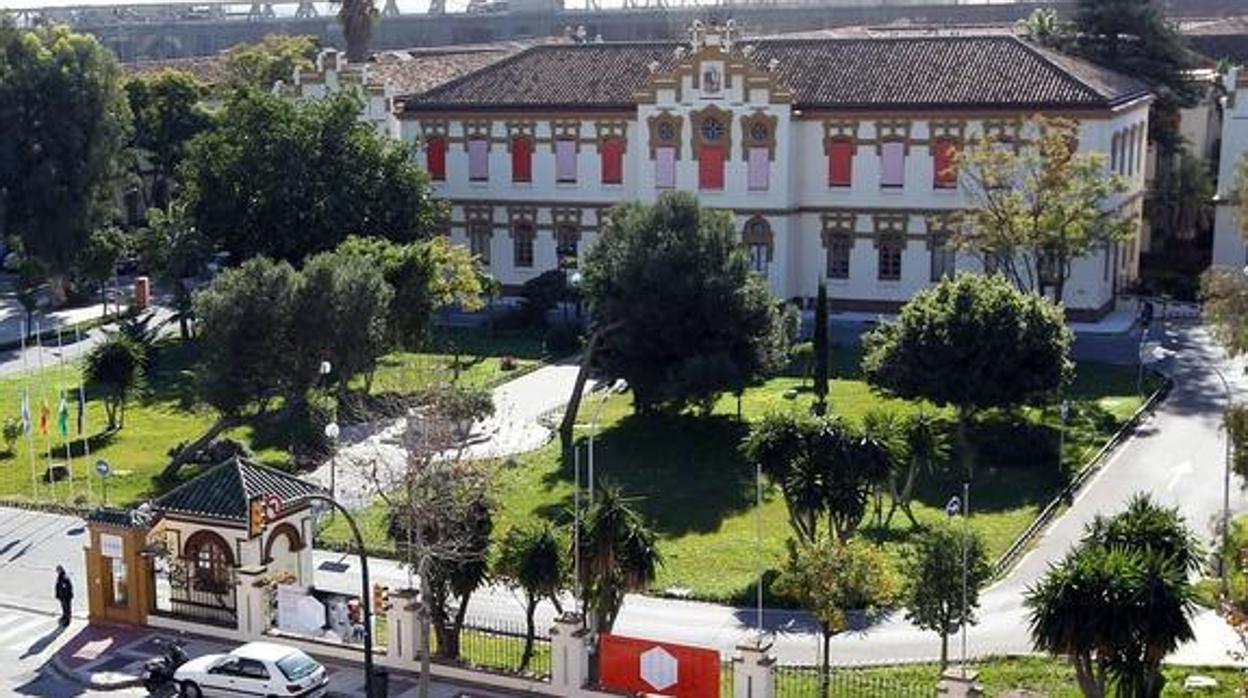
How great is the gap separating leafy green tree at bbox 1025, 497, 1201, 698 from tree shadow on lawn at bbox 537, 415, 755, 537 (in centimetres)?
1497

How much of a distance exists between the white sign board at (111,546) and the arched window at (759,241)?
36267mm

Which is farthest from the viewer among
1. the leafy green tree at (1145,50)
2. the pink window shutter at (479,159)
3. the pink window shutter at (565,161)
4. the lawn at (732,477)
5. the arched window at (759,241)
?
the leafy green tree at (1145,50)

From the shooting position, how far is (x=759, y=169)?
65.4 metres

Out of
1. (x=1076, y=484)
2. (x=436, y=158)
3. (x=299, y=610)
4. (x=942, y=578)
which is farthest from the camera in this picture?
(x=436, y=158)

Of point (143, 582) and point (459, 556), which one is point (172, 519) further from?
point (459, 556)

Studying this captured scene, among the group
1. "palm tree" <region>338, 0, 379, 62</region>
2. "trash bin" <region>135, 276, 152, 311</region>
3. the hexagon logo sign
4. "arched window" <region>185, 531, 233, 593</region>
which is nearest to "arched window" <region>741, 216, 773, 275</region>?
"trash bin" <region>135, 276, 152, 311</region>

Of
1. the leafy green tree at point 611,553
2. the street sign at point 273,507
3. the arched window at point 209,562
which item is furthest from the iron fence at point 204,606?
the leafy green tree at point 611,553

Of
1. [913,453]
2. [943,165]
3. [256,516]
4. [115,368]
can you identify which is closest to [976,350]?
[913,453]

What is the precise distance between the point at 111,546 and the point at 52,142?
44.3 metres

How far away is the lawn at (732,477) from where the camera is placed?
3800cm

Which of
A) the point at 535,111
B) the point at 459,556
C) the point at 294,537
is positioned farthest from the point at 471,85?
the point at 459,556

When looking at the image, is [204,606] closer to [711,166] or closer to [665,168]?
[711,166]

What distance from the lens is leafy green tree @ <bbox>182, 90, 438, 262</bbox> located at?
61.3 metres

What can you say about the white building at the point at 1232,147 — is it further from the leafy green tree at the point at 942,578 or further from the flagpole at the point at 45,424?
the flagpole at the point at 45,424
